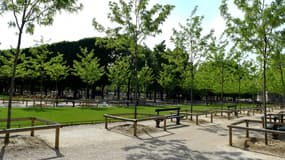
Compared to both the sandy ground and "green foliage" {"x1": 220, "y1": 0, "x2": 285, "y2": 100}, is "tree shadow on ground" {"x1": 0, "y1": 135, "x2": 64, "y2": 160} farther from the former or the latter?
"green foliage" {"x1": 220, "y1": 0, "x2": 285, "y2": 100}

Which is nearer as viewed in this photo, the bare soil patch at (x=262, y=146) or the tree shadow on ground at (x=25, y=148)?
the tree shadow on ground at (x=25, y=148)

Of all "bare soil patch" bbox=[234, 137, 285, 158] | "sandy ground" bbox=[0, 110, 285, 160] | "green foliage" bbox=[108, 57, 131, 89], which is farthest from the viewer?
"green foliage" bbox=[108, 57, 131, 89]

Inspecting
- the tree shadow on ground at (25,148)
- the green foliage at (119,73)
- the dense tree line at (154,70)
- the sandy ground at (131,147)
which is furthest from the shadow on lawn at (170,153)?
the green foliage at (119,73)

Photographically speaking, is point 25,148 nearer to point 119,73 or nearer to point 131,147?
point 131,147

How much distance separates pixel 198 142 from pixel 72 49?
41748mm

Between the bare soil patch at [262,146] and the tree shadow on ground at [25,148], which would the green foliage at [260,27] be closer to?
the bare soil patch at [262,146]

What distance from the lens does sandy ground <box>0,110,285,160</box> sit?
21.9 ft

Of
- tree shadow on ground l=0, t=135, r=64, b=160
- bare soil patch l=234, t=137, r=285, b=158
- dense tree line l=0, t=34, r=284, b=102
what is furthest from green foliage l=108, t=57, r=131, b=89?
tree shadow on ground l=0, t=135, r=64, b=160

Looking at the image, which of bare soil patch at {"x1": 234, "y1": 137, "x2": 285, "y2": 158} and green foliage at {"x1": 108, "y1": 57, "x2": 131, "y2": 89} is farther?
green foliage at {"x1": 108, "y1": 57, "x2": 131, "y2": 89}

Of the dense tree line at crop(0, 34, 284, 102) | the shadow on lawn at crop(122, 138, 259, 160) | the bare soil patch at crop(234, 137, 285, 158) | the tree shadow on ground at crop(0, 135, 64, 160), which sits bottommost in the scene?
the bare soil patch at crop(234, 137, 285, 158)

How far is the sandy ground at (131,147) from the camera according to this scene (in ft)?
21.9

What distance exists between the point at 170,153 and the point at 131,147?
4.42 ft

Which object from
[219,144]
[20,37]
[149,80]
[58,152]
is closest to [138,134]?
[219,144]

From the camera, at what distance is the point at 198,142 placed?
29.6ft
